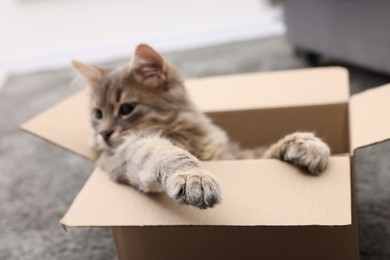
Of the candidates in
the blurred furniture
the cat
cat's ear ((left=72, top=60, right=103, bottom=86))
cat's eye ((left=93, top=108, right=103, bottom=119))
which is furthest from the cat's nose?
the blurred furniture

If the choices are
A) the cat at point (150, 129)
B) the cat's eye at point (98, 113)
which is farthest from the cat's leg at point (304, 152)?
the cat's eye at point (98, 113)

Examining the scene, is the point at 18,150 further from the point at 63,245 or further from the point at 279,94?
the point at 279,94

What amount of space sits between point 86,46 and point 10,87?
66 centimetres

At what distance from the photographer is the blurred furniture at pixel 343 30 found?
206 cm

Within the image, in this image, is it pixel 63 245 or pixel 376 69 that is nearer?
pixel 63 245

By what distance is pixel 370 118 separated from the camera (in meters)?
1.16

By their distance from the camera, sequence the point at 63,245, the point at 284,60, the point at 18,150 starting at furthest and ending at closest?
the point at 284,60 → the point at 18,150 → the point at 63,245

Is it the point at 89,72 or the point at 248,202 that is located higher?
the point at 89,72

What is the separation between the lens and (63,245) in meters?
1.35

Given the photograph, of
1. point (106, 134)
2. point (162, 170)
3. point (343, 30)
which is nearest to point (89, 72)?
point (106, 134)

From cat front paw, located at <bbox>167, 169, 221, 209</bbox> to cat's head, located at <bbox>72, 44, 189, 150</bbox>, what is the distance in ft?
1.37

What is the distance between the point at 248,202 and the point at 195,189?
0.45 ft

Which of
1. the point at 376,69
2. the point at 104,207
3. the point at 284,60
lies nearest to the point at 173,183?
the point at 104,207

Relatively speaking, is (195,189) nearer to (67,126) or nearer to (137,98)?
(137,98)
